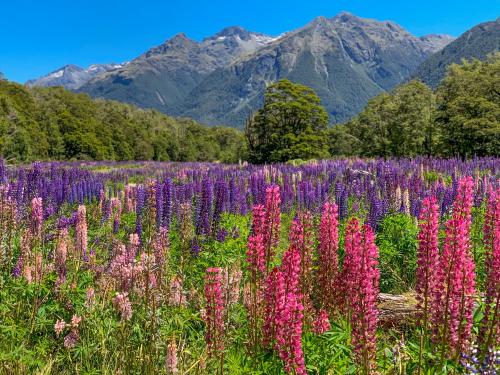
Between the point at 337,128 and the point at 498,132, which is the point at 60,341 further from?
the point at 337,128

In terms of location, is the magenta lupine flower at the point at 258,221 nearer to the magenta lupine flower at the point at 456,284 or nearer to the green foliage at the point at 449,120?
the magenta lupine flower at the point at 456,284

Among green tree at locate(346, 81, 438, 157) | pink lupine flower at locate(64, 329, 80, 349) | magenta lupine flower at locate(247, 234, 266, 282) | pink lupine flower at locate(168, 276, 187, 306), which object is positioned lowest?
pink lupine flower at locate(64, 329, 80, 349)

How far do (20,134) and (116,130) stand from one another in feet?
139

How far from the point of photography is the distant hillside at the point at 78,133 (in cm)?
6584

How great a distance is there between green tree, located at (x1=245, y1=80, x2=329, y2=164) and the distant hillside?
764 cm

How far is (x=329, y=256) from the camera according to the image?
161 inches

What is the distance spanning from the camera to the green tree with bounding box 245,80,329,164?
43.4 metres

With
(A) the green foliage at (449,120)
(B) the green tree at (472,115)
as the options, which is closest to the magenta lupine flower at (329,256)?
(A) the green foliage at (449,120)

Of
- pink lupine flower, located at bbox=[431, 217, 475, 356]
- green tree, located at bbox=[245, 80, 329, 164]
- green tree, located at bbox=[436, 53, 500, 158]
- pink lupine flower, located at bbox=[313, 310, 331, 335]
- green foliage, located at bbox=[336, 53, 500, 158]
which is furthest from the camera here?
green tree, located at bbox=[245, 80, 329, 164]

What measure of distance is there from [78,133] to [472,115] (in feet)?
236

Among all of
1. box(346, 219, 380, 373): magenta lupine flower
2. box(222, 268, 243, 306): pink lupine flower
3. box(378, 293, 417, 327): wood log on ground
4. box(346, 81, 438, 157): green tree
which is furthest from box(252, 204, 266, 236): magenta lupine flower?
box(346, 81, 438, 157): green tree

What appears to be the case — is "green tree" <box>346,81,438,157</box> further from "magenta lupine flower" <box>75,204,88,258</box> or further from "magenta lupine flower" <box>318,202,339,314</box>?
"magenta lupine flower" <box>318,202,339,314</box>

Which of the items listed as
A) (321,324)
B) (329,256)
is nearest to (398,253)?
(329,256)

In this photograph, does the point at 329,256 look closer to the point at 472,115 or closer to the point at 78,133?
the point at 472,115
